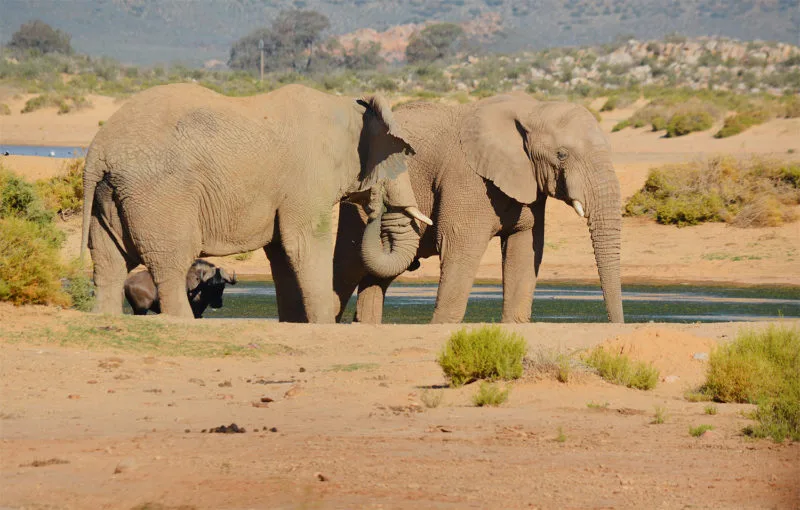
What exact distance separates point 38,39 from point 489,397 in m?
80.1

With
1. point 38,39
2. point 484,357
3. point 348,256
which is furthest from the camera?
point 38,39

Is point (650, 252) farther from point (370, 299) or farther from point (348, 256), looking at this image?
point (348, 256)

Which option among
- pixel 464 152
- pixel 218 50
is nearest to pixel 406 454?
pixel 464 152

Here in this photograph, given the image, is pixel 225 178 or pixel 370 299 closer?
pixel 225 178

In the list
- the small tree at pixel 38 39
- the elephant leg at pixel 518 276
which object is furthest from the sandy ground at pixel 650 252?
the small tree at pixel 38 39

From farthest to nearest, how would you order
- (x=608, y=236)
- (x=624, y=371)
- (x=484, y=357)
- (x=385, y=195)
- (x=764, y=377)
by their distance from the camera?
(x=385, y=195), (x=608, y=236), (x=624, y=371), (x=484, y=357), (x=764, y=377)

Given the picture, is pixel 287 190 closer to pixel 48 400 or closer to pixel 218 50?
pixel 48 400

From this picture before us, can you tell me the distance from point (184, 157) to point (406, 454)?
5810 millimetres

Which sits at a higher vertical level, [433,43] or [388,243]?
[433,43]

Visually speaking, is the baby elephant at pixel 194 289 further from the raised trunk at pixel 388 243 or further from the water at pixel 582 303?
the raised trunk at pixel 388 243

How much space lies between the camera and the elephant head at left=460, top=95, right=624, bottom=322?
47.0 ft

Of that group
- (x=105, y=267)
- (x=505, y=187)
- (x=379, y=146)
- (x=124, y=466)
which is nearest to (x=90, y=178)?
(x=105, y=267)

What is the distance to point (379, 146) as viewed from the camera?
1426 centimetres

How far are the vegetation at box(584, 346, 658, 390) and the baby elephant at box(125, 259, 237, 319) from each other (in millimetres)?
7991
